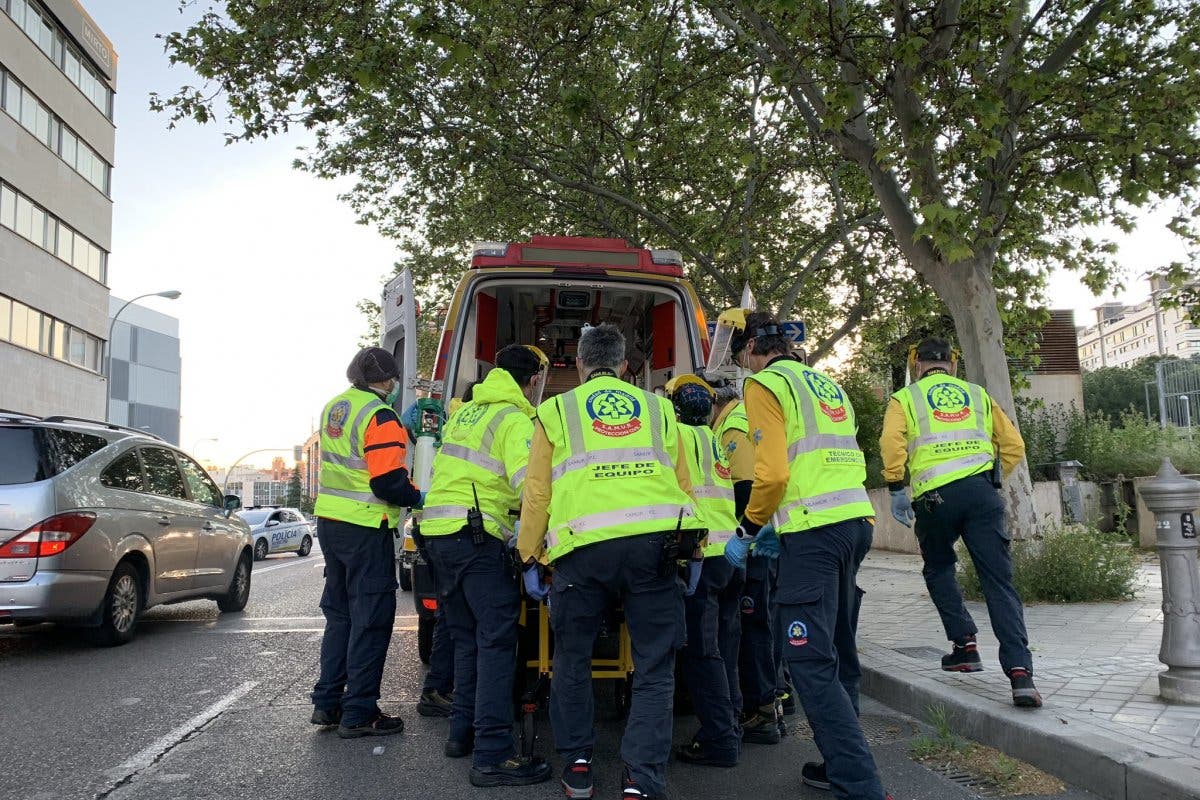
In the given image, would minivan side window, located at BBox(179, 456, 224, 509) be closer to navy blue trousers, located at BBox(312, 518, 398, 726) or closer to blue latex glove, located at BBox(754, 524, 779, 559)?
navy blue trousers, located at BBox(312, 518, 398, 726)

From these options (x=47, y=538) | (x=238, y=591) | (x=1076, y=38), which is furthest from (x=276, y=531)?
(x=1076, y=38)

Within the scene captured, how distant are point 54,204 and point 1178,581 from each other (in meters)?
31.1

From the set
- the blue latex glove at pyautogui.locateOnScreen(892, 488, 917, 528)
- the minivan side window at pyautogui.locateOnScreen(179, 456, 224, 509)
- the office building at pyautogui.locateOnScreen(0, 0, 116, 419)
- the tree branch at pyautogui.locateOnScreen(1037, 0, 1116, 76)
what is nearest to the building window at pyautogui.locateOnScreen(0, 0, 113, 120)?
the office building at pyautogui.locateOnScreen(0, 0, 116, 419)

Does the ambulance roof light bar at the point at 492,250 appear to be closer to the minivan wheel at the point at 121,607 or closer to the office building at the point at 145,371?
the minivan wheel at the point at 121,607

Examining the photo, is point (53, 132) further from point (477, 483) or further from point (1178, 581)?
point (1178, 581)

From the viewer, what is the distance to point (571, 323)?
341 inches

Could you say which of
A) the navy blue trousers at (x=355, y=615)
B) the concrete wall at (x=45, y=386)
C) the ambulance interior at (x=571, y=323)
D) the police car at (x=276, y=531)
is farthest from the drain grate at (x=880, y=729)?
the concrete wall at (x=45, y=386)

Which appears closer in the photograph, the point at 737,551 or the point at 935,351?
the point at 737,551

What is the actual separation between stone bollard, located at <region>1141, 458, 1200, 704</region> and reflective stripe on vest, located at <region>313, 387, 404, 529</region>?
386cm

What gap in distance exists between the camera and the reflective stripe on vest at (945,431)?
16.4ft

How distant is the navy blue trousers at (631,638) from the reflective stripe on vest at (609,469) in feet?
0.24

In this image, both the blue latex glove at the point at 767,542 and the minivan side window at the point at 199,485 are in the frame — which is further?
the minivan side window at the point at 199,485

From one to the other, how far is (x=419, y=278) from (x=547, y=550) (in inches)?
679

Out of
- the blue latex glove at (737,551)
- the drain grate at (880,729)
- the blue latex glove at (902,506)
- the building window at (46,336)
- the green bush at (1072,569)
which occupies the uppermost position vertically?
the building window at (46,336)
